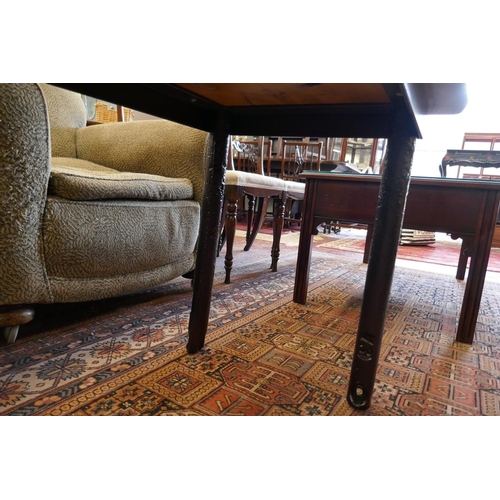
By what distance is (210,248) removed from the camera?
91 centimetres

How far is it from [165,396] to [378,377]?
0.50 meters

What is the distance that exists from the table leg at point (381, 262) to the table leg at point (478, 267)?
0.65m

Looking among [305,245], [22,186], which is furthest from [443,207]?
[22,186]

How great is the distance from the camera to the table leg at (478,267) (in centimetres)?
114

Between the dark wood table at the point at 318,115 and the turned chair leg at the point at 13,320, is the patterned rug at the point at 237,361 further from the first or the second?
the dark wood table at the point at 318,115

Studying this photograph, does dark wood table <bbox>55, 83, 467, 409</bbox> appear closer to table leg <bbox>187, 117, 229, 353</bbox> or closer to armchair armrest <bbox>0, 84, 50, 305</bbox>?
table leg <bbox>187, 117, 229, 353</bbox>

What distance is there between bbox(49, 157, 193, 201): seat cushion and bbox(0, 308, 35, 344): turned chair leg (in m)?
0.30

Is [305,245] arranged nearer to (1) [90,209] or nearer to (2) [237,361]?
(2) [237,361]

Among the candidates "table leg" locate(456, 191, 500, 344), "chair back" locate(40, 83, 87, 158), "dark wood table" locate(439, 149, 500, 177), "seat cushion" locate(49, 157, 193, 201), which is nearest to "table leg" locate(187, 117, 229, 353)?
"seat cushion" locate(49, 157, 193, 201)

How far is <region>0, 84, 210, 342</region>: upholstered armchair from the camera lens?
31.7 inches

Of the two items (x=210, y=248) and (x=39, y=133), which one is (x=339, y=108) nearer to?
(x=210, y=248)

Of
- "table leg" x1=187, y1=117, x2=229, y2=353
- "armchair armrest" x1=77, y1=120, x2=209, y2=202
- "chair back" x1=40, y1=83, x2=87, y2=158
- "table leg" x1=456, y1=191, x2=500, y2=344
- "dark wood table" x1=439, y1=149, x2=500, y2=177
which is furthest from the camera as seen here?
"dark wood table" x1=439, y1=149, x2=500, y2=177

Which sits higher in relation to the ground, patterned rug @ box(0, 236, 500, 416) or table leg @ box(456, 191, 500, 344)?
table leg @ box(456, 191, 500, 344)

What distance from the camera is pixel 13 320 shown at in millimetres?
874
